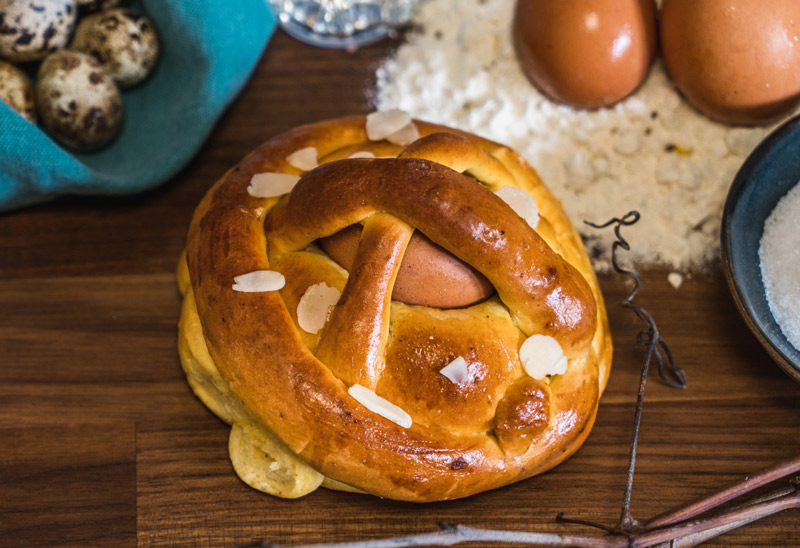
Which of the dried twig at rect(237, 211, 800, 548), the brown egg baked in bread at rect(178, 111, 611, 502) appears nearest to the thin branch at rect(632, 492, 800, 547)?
the dried twig at rect(237, 211, 800, 548)

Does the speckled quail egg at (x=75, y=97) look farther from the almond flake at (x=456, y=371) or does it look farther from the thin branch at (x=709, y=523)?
the thin branch at (x=709, y=523)

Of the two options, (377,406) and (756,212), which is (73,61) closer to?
(377,406)

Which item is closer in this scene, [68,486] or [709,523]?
[709,523]

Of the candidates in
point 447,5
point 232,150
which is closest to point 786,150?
point 447,5

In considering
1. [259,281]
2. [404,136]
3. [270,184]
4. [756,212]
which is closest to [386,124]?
[404,136]

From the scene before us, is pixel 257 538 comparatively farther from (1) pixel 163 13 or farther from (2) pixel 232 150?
(1) pixel 163 13

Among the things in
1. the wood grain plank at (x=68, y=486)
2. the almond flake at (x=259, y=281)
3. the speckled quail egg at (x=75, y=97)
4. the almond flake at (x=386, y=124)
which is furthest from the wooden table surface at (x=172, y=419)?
the almond flake at (x=386, y=124)
